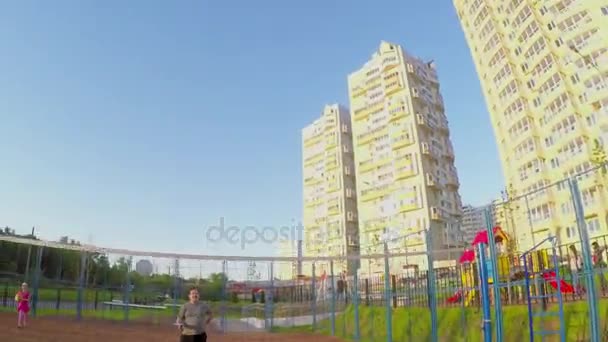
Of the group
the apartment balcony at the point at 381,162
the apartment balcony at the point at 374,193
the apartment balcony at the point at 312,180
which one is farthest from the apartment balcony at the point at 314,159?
the apartment balcony at the point at 381,162

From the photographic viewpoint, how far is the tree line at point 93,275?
2216 cm

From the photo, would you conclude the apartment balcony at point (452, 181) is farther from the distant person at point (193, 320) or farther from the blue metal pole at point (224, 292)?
the distant person at point (193, 320)

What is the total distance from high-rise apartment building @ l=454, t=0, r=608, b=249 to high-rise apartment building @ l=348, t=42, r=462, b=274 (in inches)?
305

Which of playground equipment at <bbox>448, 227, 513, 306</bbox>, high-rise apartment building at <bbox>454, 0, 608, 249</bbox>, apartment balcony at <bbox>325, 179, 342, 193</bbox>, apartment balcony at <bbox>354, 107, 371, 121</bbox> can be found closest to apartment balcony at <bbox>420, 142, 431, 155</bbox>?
high-rise apartment building at <bbox>454, 0, 608, 249</bbox>

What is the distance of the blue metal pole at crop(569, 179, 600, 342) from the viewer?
6480mm

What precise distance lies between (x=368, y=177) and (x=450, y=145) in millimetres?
11779

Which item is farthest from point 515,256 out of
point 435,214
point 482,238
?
point 435,214

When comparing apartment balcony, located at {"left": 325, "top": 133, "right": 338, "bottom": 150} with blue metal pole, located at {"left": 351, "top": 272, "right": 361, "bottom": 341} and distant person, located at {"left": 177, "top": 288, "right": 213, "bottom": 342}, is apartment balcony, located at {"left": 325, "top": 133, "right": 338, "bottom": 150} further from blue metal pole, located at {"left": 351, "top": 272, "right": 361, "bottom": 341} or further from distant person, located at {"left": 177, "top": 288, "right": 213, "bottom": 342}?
distant person, located at {"left": 177, "top": 288, "right": 213, "bottom": 342}

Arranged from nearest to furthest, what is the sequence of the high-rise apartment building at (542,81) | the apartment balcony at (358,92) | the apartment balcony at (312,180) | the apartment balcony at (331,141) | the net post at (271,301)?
the net post at (271,301) < the high-rise apartment building at (542,81) < the apartment balcony at (358,92) < the apartment balcony at (331,141) < the apartment balcony at (312,180)

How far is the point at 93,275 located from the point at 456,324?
20875 millimetres

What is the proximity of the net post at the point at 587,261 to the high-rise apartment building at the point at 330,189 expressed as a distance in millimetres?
56434

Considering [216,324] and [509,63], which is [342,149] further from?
[216,324]

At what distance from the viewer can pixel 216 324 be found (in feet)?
73.6

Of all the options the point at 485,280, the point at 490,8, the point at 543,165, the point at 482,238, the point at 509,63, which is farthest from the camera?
the point at 490,8
